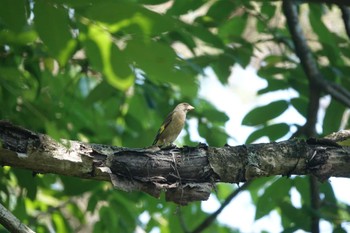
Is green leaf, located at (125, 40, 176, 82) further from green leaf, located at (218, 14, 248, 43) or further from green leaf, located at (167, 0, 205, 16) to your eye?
green leaf, located at (218, 14, 248, 43)

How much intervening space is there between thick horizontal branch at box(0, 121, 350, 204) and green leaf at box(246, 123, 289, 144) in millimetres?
1241

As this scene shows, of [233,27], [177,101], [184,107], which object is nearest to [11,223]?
[184,107]

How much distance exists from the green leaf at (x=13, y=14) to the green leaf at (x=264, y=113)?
2.54 meters

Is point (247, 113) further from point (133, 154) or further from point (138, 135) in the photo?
point (133, 154)

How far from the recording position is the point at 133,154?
110 inches

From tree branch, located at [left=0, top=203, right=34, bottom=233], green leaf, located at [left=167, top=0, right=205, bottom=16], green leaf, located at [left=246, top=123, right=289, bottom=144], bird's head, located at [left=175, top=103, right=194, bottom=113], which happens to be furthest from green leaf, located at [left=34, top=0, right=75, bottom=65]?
bird's head, located at [left=175, top=103, right=194, bottom=113]

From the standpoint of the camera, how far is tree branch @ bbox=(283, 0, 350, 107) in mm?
4484

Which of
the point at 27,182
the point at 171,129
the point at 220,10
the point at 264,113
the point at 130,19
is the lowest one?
the point at 27,182

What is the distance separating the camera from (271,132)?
14.4 ft

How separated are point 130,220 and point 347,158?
2.20 metres

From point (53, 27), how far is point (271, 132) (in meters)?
2.69

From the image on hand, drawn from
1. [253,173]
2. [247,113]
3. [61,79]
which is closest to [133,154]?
[253,173]

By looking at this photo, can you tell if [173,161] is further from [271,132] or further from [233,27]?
[233,27]

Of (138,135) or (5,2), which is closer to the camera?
(5,2)
